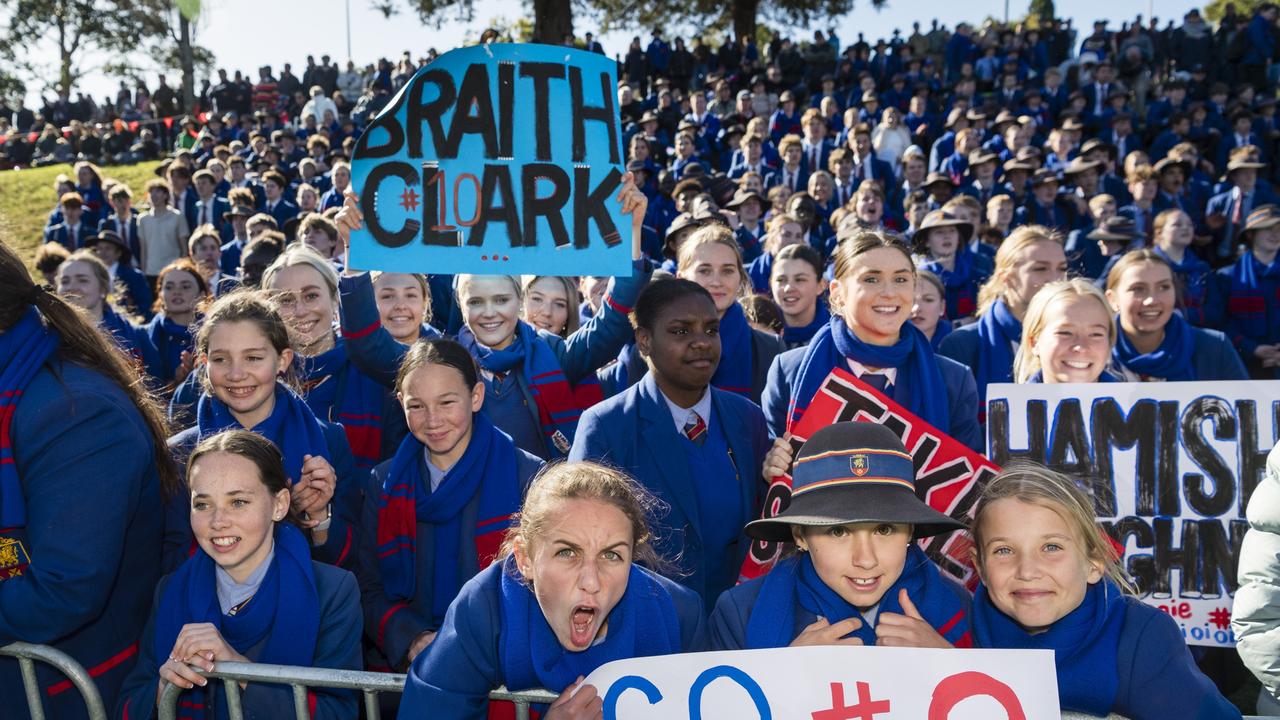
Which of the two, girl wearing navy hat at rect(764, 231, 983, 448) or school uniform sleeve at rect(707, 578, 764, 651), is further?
girl wearing navy hat at rect(764, 231, 983, 448)

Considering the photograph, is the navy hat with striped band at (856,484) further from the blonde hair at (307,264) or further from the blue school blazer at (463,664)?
the blonde hair at (307,264)

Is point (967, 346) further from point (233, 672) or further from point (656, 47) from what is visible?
point (656, 47)

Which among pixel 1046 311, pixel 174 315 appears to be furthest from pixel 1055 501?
pixel 174 315

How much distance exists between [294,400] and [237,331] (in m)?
0.31

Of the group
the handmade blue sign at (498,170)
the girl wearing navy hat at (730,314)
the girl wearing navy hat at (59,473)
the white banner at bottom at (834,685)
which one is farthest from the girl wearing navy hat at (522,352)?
the white banner at bottom at (834,685)

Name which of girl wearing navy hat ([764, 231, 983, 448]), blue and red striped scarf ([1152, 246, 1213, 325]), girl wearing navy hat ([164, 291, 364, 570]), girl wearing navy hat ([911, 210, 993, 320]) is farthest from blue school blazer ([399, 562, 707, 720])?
blue and red striped scarf ([1152, 246, 1213, 325])

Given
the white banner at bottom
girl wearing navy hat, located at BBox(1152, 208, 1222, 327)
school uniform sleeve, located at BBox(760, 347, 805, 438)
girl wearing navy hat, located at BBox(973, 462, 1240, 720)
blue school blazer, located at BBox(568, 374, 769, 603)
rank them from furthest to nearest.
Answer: girl wearing navy hat, located at BBox(1152, 208, 1222, 327) < school uniform sleeve, located at BBox(760, 347, 805, 438) < blue school blazer, located at BBox(568, 374, 769, 603) < girl wearing navy hat, located at BBox(973, 462, 1240, 720) < the white banner at bottom

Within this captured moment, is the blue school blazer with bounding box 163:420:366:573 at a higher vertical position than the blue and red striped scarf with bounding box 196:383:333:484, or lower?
lower

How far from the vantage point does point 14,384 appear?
2414 mm

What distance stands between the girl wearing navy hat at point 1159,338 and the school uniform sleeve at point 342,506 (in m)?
3.31

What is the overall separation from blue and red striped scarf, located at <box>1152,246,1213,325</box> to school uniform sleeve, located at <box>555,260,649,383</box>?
5.43 metres

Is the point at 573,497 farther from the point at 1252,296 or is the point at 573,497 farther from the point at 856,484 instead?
the point at 1252,296

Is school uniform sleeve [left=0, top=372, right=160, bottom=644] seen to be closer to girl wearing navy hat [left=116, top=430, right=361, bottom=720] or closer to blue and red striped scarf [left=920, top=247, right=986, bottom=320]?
girl wearing navy hat [left=116, top=430, right=361, bottom=720]

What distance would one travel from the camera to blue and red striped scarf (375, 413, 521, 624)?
3.27 m
